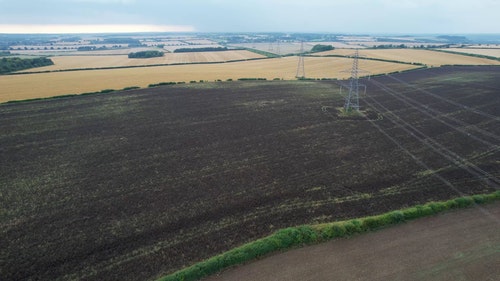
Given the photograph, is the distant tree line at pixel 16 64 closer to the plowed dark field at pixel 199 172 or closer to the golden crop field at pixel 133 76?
the golden crop field at pixel 133 76

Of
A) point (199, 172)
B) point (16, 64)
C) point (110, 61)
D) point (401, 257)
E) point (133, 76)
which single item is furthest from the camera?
point (110, 61)

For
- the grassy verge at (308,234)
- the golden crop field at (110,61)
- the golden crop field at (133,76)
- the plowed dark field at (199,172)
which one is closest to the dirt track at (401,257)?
the grassy verge at (308,234)

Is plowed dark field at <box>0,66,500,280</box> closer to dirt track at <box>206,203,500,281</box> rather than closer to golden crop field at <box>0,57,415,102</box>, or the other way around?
dirt track at <box>206,203,500,281</box>

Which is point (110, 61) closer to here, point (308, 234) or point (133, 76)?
point (133, 76)

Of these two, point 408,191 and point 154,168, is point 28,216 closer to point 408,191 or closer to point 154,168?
point 154,168

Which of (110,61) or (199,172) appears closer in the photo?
(199,172)

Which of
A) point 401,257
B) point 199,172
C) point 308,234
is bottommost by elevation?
point 401,257

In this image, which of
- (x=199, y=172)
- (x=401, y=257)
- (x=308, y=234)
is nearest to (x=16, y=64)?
(x=199, y=172)
